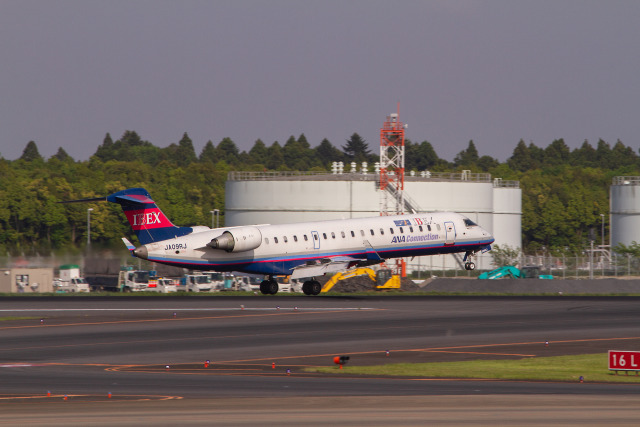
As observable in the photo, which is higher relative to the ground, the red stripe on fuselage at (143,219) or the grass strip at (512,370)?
the red stripe on fuselage at (143,219)

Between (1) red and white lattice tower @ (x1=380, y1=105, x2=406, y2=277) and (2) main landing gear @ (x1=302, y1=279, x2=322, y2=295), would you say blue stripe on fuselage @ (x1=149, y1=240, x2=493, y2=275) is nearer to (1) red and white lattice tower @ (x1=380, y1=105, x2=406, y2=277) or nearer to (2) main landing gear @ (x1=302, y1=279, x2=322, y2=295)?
(2) main landing gear @ (x1=302, y1=279, x2=322, y2=295)

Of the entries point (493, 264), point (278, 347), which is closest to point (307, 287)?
point (278, 347)

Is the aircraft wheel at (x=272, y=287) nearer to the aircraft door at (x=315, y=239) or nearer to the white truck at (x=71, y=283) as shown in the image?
the aircraft door at (x=315, y=239)

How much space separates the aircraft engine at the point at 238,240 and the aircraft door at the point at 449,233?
38.3ft

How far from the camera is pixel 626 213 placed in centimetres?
9925

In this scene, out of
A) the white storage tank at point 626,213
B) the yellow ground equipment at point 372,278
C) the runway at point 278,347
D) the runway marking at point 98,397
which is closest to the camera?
the runway at point 278,347

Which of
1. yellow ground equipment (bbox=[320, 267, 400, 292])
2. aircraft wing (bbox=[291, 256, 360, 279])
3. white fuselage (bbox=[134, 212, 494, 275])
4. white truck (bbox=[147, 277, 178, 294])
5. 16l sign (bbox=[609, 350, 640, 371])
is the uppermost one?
white fuselage (bbox=[134, 212, 494, 275])

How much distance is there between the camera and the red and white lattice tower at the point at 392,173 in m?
80.0

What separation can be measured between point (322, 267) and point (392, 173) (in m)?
33.9

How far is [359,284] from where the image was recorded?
61.7 metres

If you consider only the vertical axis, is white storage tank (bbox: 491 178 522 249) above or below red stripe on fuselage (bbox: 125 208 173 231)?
above

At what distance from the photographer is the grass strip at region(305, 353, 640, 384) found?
25.8 m

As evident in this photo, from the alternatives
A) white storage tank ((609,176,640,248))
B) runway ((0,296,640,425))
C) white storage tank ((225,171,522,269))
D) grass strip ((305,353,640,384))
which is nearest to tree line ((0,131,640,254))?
white storage tank ((609,176,640,248))

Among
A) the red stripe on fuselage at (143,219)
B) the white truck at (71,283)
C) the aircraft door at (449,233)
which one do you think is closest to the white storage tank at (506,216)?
the aircraft door at (449,233)
